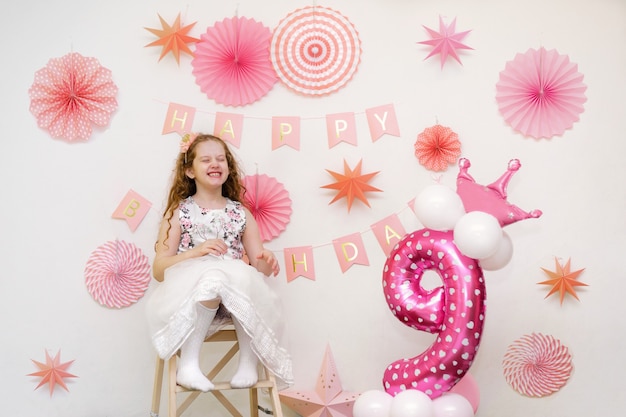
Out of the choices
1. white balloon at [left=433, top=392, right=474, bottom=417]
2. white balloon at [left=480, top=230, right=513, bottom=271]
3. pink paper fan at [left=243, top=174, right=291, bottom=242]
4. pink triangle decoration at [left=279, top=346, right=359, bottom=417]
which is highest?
pink paper fan at [left=243, top=174, right=291, bottom=242]

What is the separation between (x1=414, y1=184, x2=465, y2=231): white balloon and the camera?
6.91 ft

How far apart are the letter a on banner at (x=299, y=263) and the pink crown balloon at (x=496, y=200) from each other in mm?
697

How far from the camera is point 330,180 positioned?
8.80 feet

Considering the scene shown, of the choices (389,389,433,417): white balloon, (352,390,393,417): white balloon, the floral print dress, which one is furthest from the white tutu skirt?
(389,389,433,417): white balloon

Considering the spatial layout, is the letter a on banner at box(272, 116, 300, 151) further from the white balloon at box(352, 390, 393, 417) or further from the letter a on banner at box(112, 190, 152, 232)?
the white balloon at box(352, 390, 393, 417)

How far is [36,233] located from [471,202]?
1576 mm

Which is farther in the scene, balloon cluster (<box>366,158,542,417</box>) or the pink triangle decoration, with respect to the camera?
the pink triangle decoration

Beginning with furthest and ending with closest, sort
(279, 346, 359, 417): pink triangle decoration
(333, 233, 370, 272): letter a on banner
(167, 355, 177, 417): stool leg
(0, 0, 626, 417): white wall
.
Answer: (333, 233, 370, 272): letter a on banner → (0, 0, 626, 417): white wall → (279, 346, 359, 417): pink triangle decoration → (167, 355, 177, 417): stool leg

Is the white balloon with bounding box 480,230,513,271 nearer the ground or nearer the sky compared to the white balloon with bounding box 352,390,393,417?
nearer the sky

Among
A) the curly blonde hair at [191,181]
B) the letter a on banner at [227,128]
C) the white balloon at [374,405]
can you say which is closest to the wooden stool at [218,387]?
the white balloon at [374,405]

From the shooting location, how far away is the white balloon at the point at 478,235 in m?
2.00

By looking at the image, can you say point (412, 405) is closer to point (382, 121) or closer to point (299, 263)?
point (299, 263)

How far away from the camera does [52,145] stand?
103 inches

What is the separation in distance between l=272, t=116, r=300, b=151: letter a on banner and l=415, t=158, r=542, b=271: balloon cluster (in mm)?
696
